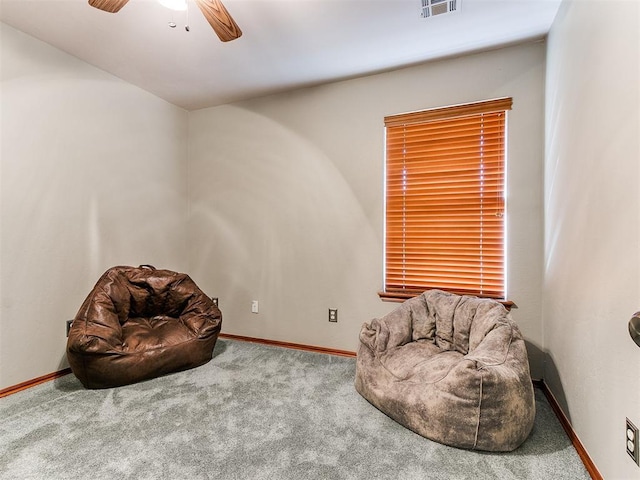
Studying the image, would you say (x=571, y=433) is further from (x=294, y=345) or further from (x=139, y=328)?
(x=139, y=328)

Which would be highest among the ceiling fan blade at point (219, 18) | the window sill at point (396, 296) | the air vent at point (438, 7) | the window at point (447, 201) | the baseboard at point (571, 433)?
the air vent at point (438, 7)

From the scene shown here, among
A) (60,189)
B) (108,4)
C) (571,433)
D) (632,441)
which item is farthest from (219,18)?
(571,433)

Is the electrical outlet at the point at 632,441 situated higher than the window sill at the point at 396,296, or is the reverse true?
the window sill at the point at 396,296

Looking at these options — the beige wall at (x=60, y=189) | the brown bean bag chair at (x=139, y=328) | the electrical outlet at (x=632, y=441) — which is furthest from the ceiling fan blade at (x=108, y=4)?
the electrical outlet at (x=632, y=441)

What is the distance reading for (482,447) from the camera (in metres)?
1.64

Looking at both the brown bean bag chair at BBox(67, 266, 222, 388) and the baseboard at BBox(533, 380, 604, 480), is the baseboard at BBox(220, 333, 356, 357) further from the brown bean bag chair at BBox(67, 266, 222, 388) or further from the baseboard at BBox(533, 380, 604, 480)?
the baseboard at BBox(533, 380, 604, 480)

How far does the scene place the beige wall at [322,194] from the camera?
2508mm

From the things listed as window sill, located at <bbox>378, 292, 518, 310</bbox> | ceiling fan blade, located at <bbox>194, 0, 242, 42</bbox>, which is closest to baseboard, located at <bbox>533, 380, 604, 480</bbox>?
window sill, located at <bbox>378, 292, 518, 310</bbox>

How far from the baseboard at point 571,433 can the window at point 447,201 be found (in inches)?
28.9

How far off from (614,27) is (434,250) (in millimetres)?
1746

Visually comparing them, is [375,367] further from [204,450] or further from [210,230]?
[210,230]

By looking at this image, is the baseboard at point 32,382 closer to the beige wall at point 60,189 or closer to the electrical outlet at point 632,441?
the beige wall at point 60,189

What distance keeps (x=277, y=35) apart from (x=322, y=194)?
1.37 m

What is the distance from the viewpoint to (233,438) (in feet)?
5.87
